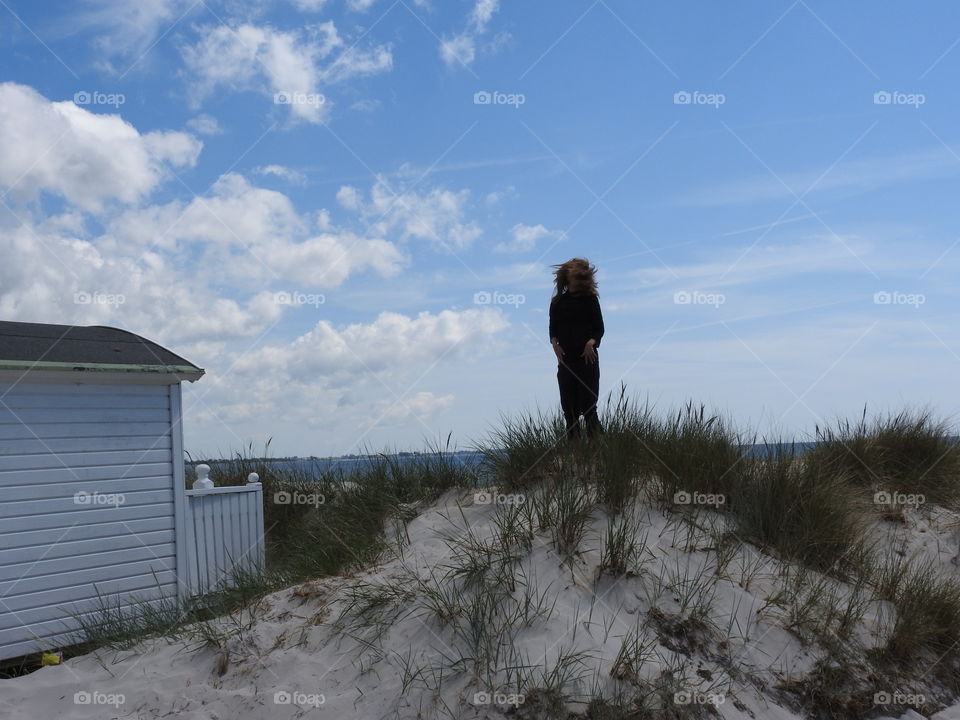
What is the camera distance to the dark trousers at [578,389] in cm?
809

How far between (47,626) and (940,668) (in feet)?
26.0

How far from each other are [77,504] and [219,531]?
190 centimetres

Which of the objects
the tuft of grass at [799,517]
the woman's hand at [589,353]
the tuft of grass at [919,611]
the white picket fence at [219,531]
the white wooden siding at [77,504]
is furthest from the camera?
the white picket fence at [219,531]

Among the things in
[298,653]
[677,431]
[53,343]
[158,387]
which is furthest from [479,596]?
[53,343]

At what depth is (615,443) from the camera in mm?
7164

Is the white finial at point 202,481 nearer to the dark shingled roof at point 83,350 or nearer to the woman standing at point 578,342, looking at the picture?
the dark shingled roof at point 83,350

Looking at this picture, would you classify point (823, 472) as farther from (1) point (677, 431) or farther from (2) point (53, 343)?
(2) point (53, 343)

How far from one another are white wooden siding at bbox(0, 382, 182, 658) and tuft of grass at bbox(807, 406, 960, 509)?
7213 mm

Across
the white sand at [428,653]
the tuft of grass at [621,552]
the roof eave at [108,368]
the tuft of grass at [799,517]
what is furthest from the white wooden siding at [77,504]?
the tuft of grass at [799,517]

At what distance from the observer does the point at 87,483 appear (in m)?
8.34

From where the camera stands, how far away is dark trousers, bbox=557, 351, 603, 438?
8094mm

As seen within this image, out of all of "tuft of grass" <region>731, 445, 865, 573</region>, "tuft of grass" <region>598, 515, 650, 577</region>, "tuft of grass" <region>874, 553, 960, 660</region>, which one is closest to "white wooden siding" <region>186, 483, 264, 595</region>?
"tuft of grass" <region>598, 515, 650, 577</region>

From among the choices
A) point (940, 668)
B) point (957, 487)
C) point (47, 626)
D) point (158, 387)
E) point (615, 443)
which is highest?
point (158, 387)

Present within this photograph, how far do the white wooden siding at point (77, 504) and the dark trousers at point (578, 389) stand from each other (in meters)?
4.34
